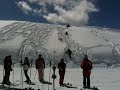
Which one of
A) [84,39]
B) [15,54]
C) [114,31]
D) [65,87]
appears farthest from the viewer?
[114,31]

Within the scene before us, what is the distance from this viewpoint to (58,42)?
132 feet

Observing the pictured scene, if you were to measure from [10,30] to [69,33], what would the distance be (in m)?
7.39

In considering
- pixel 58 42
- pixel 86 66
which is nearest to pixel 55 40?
pixel 58 42

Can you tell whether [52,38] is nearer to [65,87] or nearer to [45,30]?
[45,30]

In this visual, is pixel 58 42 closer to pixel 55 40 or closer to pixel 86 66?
pixel 55 40

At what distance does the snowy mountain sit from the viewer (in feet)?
122

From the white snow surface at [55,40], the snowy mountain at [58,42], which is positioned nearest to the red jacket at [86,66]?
the white snow surface at [55,40]

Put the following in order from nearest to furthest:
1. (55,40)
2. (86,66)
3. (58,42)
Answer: (86,66)
(58,42)
(55,40)

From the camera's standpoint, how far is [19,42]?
3988cm

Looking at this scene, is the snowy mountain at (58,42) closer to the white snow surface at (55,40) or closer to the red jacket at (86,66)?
the white snow surface at (55,40)

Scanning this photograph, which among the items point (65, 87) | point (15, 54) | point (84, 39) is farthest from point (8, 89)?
point (84, 39)

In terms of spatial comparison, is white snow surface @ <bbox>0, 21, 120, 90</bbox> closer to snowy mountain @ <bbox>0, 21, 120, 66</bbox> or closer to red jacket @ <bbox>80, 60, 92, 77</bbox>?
snowy mountain @ <bbox>0, 21, 120, 66</bbox>

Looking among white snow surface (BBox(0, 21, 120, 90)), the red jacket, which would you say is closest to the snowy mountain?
white snow surface (BBox(0, 21, 120, 90))

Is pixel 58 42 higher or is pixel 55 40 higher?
pixel 55 40
